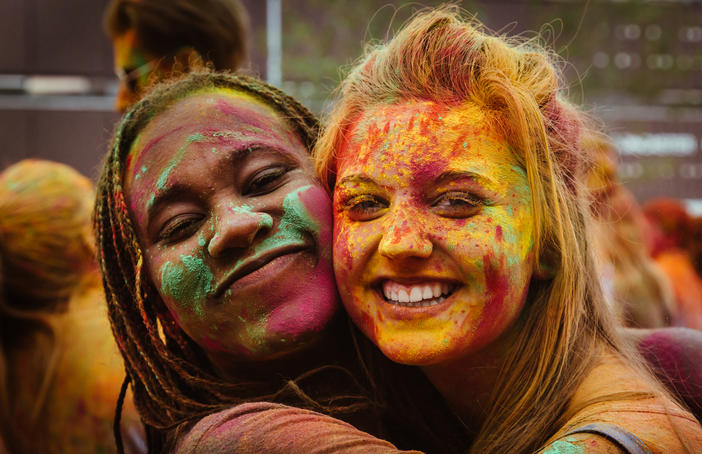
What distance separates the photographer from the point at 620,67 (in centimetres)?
544

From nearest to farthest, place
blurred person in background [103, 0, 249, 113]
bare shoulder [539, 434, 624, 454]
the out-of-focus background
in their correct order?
bare shoulder [539, 434, 624, 454]
blurred person in background [103, 0, 249, 113]
the out-of-focus background

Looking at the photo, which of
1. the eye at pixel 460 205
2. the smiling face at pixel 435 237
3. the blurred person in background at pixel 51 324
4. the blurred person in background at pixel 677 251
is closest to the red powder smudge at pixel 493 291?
the smiling face at pixel 435 237

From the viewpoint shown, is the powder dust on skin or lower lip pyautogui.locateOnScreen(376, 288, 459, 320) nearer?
lower lip pyautogui.locateOnScreen(376, 288, 459, 320)

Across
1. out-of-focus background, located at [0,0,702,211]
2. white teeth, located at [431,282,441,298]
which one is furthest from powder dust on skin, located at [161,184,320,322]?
out-of-focus background, located at [0,0,702,211]

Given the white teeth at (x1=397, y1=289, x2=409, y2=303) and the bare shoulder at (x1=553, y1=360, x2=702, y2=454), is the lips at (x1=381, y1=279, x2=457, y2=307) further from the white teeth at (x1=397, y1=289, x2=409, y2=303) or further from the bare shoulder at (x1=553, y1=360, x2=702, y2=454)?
the bare shoulder at (x1=553, y1=360, x2=702, y2=454)

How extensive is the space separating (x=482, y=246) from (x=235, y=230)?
22.4 inches

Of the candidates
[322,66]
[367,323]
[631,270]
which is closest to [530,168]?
[367,323]

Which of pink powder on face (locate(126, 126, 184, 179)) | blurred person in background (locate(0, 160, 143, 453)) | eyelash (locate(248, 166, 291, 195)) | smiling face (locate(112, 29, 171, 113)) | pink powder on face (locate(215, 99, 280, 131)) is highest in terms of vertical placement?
smiling face (locate(112, 29, 171, 113))

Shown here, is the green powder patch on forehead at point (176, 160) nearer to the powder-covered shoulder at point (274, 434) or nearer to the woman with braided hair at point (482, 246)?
the woman with braided hair at point (482, 246)

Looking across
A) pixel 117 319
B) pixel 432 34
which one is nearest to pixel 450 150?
pixel 432 34

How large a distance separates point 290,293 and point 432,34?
2.45 ft

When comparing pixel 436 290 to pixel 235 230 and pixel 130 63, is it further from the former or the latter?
pixel 130 63

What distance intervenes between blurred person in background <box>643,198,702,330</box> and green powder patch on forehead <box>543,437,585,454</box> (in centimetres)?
342

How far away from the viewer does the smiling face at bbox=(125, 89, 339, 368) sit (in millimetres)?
1735
